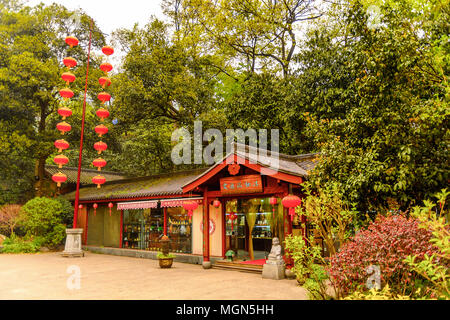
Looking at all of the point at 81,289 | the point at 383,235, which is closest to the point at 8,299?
the point at 81,289

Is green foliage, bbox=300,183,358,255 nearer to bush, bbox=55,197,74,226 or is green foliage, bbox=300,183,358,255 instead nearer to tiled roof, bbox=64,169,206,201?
tiled roof, bbox=64,169,206,201

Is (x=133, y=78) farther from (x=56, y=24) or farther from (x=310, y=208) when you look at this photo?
(x=310, y=208)

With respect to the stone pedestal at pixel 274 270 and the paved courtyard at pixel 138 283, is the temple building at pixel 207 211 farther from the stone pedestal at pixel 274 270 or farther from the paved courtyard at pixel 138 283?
the paved courtyard at pixel 138 283

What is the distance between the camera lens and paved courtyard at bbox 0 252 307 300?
24.8 ft

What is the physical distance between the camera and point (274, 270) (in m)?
9.62

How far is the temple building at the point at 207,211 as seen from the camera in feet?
34.8

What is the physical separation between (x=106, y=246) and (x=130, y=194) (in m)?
3.96

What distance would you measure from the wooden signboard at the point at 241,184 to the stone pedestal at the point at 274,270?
2.31m

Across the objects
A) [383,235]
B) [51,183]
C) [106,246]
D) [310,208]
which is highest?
[51,183]

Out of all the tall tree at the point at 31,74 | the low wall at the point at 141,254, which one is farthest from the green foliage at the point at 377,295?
the tall tree at the point at 31,74

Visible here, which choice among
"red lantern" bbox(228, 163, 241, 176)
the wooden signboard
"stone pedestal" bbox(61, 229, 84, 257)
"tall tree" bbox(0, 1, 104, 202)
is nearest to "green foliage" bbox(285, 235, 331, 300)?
the wooden signboard

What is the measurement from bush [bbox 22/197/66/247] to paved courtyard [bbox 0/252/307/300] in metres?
5.15

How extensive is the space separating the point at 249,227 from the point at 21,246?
12125mm
